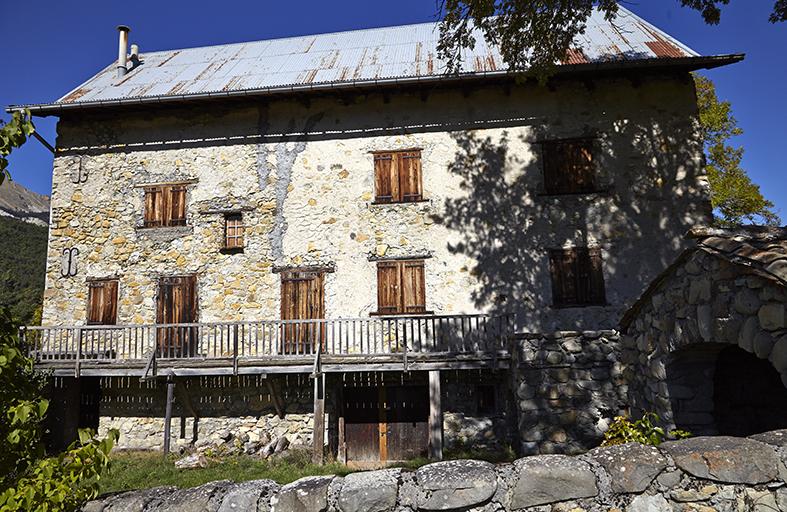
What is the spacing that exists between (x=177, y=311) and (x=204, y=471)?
3780 mm

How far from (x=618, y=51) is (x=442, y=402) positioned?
356 inches

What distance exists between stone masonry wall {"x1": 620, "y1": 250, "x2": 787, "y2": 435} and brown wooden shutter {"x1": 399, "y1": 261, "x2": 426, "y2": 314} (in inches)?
211

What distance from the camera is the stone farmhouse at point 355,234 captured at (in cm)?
1047

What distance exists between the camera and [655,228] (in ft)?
34.7

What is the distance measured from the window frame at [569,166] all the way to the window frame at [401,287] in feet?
11.5

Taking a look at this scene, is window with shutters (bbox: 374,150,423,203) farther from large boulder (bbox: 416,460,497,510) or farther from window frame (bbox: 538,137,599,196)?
large boulder (bbox: 416,460,497,510)

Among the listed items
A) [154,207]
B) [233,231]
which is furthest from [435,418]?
[154,207]

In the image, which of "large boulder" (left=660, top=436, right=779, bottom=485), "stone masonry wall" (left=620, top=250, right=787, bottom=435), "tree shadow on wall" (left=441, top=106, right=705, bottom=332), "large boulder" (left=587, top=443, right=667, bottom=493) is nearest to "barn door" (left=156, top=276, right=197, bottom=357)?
"tree shadow on wall" (left=441, top=106, right=705, bottom=332)

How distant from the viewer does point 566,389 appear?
7.41 meters

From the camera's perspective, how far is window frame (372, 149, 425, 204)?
11.2 meters

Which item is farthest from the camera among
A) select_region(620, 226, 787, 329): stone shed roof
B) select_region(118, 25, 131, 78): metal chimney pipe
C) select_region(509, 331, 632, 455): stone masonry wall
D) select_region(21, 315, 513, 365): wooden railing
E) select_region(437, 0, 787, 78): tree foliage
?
select_region(118, 25, 131, 78): metal chimney pipe

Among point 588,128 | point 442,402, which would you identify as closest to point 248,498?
point 442,402

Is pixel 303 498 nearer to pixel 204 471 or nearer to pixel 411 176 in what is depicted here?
pixel 204 471

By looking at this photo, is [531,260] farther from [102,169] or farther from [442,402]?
[102,169]
